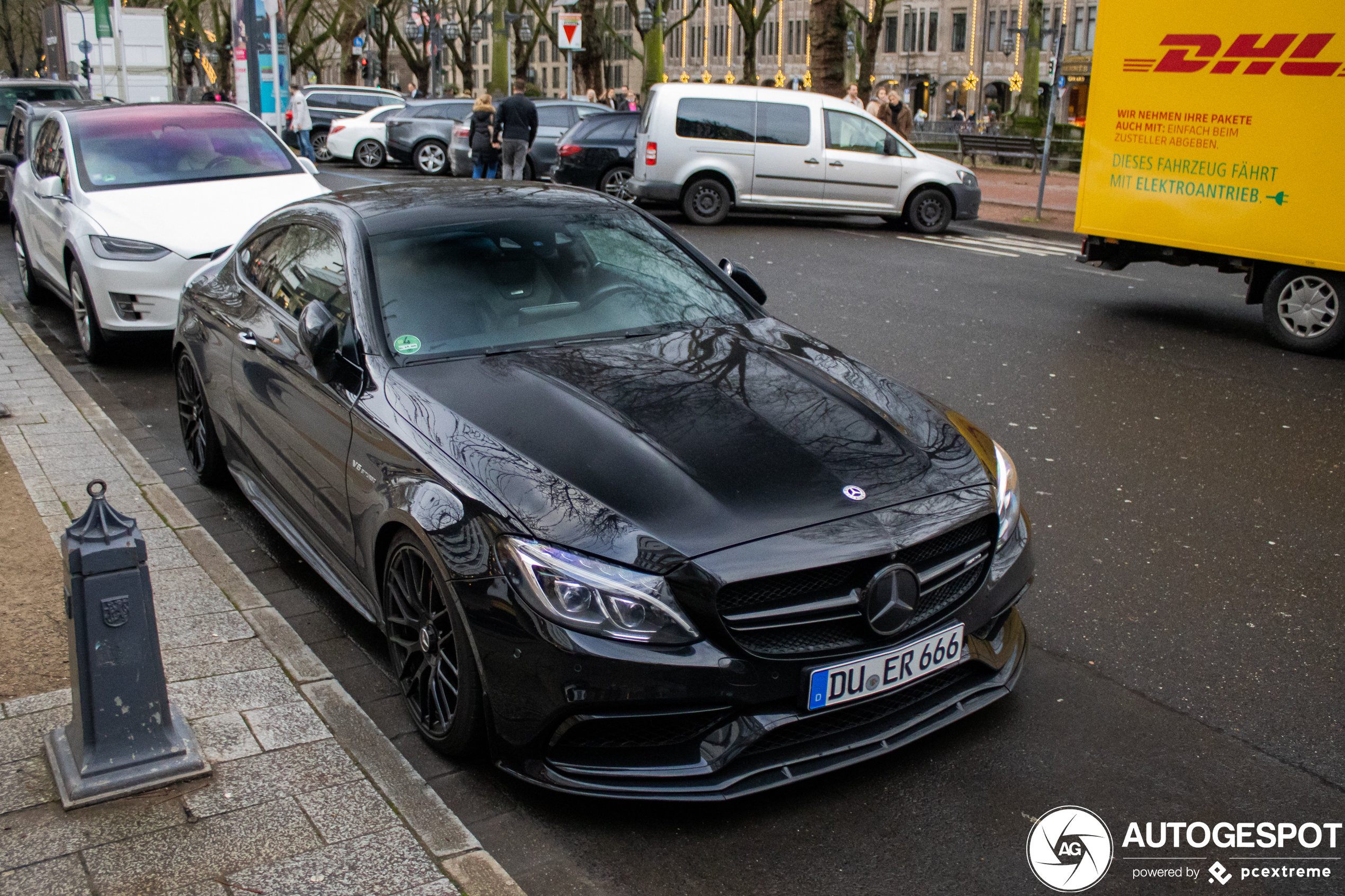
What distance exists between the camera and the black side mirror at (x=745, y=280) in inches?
206

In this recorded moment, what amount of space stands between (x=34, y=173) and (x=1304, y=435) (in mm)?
9700

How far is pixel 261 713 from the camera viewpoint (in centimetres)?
371

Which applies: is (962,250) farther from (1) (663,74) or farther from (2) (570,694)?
(1) (663,74)

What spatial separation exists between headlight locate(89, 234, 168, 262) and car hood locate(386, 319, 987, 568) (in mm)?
5033

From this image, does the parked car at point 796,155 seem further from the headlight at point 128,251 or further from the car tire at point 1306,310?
the headlight at point 128,251

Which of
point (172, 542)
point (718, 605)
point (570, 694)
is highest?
point (718, 605)

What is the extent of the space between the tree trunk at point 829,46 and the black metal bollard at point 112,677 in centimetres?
2410

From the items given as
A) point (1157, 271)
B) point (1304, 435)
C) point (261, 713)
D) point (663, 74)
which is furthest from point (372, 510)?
point (663, 74)

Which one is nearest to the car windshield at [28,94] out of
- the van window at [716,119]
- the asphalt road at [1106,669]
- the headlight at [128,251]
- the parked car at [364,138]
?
the van window at [716,119]

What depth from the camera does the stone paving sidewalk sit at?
116 inches

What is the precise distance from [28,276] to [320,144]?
22257 millimetres

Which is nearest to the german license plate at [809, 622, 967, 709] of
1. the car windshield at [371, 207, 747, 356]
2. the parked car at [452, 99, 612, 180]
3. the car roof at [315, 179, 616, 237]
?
the car windshield at [371, 207, 747, 356]

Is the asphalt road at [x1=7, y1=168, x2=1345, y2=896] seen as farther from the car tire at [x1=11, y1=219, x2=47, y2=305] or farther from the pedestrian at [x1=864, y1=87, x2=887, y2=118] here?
the pedestrian at [x1=864, y1=87, x2=887, y2=118]

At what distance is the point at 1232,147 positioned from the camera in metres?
9.84
